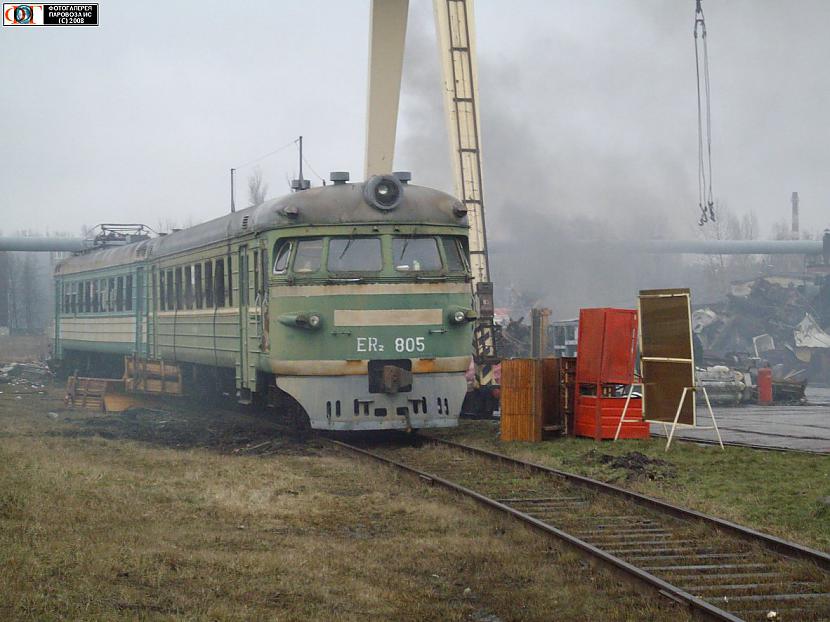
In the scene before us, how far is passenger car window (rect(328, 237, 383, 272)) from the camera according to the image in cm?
1478

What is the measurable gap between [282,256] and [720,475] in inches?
260

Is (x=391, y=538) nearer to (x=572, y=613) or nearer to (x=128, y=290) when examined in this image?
(x=572, y=613)

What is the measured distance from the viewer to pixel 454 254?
15.3 m

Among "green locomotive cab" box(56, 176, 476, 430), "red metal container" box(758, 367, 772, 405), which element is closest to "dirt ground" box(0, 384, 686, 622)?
"green locomotive cab" box(56, 176, 476, 430)

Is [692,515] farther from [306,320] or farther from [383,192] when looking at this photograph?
[383,192]

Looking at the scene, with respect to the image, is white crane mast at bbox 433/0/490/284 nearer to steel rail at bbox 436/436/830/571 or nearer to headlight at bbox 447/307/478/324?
headlight at bbox 447/307/478/324

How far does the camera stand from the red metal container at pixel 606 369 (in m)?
15.1

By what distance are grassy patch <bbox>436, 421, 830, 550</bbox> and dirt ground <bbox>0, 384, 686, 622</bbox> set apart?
1.98 meters

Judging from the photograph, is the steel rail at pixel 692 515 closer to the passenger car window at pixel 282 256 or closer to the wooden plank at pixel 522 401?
the wooden plank at pixel 522 401

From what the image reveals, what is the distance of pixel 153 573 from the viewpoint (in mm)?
7332

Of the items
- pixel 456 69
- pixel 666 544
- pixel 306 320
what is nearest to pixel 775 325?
pixel 456 69

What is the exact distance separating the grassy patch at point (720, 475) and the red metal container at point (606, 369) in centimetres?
32

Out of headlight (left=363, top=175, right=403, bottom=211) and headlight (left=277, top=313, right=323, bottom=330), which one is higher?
headlight (left=363, top=175, right=403, bottom=211)

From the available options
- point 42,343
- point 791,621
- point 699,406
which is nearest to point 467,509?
point 791,621
